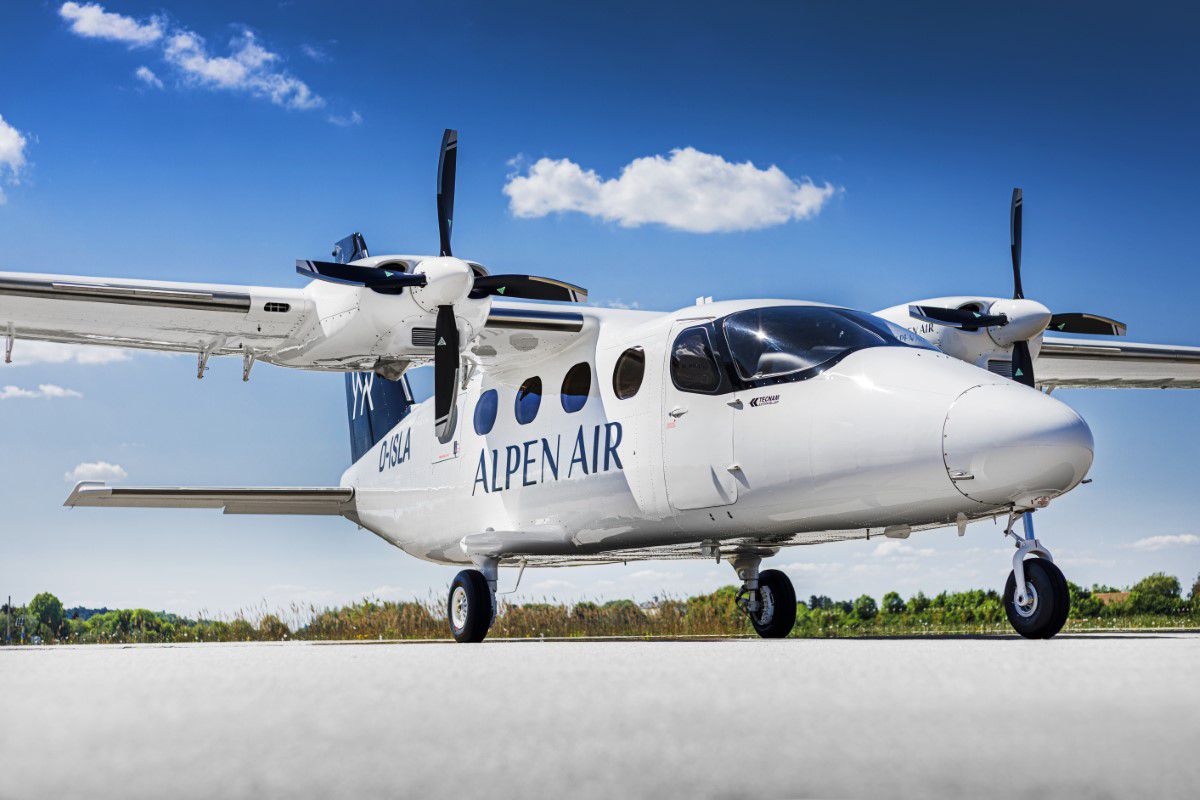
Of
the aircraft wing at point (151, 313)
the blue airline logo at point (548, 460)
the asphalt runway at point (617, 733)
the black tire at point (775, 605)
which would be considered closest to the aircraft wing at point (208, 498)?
the aircraft wing at point (151, 313)

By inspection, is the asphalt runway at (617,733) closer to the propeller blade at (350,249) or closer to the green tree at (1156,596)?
the propeller blade at (350,249)

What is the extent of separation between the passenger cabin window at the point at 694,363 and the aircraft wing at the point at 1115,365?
7338mm

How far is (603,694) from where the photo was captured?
4027 mm

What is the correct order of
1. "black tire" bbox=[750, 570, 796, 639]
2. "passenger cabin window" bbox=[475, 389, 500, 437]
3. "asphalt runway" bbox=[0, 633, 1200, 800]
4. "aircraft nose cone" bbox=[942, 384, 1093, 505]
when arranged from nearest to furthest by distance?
1. "asphalt runway" bbox=[0, 633, 1200, 800]
2. "aircraft nose cone" bbox=[942, 384, 1093, 505]
3. "black tire" bbox=[750, 570, 796, 639]
4. "passenger cabin window" bbox=[475, 389, 500, 437]

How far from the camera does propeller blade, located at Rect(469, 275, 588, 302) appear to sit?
470 inches

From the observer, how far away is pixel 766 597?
1306cm

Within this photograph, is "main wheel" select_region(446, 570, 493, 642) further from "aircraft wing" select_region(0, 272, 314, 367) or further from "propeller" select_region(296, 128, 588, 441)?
"aircraft wing" select_region(0, 272, 314, 367)

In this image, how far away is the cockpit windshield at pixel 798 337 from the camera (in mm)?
9195

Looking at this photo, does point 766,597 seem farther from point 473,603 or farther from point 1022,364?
point 1022,364

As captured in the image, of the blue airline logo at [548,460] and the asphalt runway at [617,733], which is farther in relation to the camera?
the blue airline logo at [548,460]

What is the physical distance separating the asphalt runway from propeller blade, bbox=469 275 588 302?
733 cm

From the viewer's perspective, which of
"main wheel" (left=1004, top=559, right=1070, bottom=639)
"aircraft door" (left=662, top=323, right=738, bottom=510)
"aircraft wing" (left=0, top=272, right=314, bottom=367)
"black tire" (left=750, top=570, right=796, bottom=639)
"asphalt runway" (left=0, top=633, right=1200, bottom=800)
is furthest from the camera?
"black tire" (left=750, top=570, right=796, bottom=639)

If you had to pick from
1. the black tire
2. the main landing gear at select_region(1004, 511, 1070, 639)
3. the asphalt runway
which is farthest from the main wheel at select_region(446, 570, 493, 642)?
the asphalt runway

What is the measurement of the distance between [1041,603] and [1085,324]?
7262 mm
